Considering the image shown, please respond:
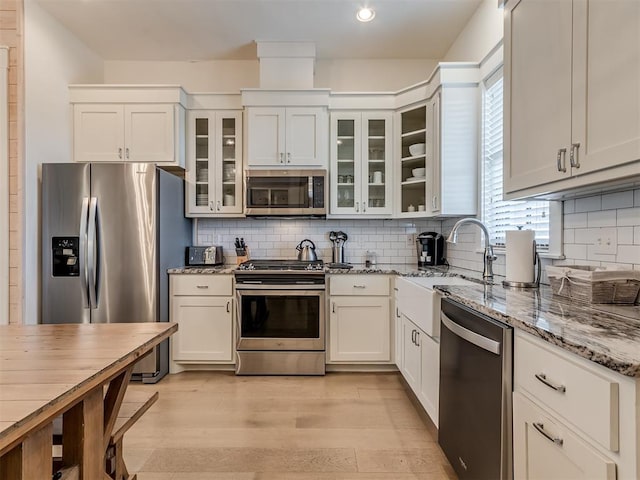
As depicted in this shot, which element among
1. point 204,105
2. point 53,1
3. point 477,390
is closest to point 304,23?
point 204,105

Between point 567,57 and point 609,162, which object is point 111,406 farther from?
point 567,57

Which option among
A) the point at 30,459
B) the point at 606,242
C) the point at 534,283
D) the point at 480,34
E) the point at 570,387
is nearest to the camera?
the point at 30,459

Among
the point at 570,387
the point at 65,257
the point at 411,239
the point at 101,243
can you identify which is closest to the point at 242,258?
the point at 101,243

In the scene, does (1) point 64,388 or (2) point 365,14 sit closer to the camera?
(1) point 64,388

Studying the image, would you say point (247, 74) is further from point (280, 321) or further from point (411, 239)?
point (280, 321)

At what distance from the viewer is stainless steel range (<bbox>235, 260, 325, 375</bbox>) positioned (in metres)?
3.06

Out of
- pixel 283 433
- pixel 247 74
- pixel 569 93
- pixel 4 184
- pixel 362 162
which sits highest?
pixel 247 74

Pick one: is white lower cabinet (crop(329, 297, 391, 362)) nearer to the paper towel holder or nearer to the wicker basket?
the paper towel holder

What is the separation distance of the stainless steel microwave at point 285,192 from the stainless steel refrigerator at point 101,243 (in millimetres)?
785

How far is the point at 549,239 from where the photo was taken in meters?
2.00

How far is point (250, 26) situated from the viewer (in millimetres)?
3100

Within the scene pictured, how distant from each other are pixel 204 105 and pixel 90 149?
110 cm

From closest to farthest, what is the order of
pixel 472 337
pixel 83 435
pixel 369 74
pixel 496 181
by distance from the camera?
1. pixel 83 435
2. pixel 472 337
3. pixel 496 181
4. pixel 369 74

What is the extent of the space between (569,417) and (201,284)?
8.98 feet
